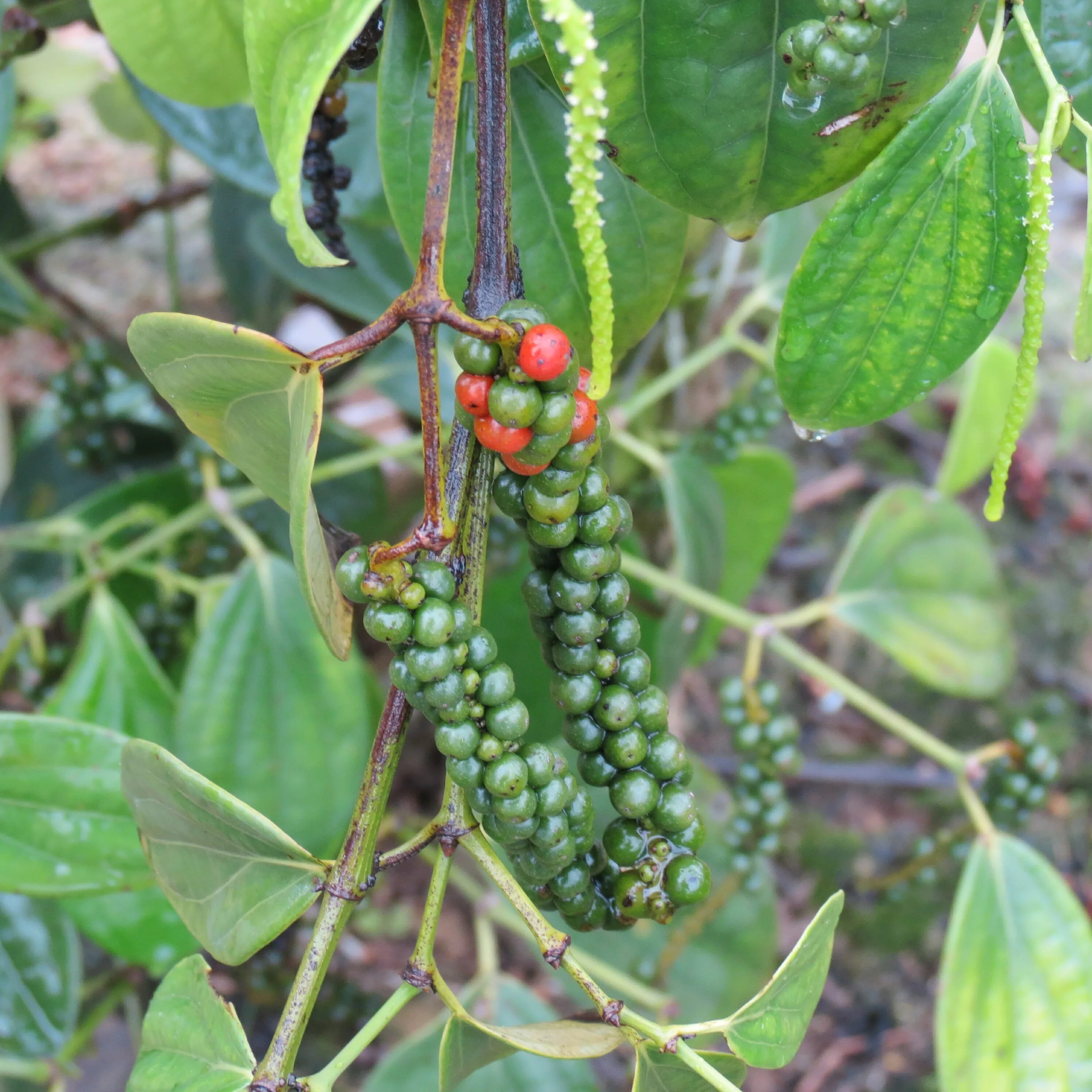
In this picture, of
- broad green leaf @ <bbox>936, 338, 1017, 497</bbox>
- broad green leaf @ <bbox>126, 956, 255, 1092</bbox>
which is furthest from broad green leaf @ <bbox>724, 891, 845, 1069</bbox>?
broad green leaf @ <bbox>936, 338, 1017, 497</bbox>

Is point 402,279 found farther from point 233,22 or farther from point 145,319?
point 145,319

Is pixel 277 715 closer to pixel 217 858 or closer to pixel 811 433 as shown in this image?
pixel 217 858

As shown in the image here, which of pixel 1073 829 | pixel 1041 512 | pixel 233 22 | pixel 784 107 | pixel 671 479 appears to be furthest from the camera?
pixel 1041 512

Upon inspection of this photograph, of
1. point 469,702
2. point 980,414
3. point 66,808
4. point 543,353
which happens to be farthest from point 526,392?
point 980,414

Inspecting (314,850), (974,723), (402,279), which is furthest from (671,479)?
(974,723)

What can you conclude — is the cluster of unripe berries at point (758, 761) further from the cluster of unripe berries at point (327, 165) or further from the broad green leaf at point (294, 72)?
the broad green leaf at point (294, 72)
